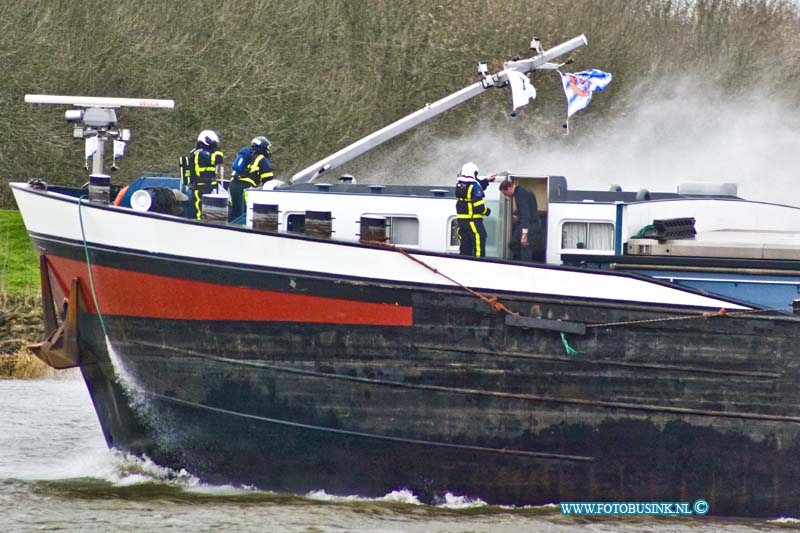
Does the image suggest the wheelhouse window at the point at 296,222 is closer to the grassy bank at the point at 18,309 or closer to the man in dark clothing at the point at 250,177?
the man in dark clothing at the point at 250,177

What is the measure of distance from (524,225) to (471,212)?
587mm

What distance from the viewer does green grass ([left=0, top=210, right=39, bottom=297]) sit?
26.3 m

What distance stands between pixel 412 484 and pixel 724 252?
3.87 meters

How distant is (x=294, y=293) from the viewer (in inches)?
568

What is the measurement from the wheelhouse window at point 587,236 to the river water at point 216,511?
2805mm

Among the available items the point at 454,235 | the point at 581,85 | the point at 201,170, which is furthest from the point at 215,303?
the point at 581,85

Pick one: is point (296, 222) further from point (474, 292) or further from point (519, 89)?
point (519, 89)

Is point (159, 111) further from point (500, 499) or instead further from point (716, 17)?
point (500, 499)

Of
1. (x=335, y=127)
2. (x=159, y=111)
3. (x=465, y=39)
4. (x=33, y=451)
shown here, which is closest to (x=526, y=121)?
(x=465, y=39)

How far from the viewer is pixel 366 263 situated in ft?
46.9

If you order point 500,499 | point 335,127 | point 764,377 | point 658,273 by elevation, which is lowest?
point 500,499

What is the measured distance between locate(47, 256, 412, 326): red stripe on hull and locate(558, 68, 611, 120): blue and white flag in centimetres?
489

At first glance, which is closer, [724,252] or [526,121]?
[724,252]

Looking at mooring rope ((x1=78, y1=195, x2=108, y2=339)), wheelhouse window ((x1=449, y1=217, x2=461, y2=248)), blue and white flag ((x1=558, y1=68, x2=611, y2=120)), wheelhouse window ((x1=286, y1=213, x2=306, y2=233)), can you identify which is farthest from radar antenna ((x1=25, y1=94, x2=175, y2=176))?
blue and white flag ((x1=558, y1=68, x2=611, y2=120))
